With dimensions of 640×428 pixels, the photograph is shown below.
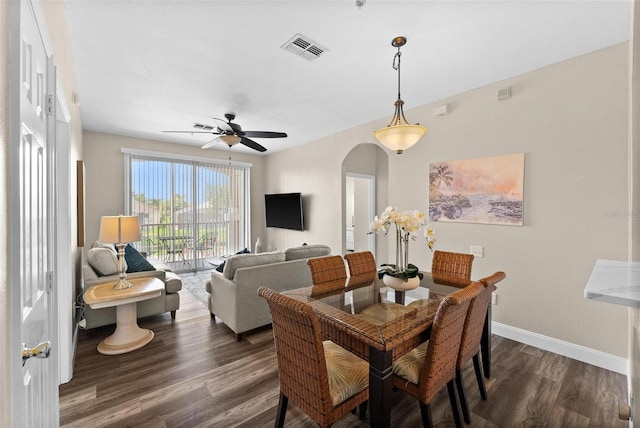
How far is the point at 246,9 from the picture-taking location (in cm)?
196

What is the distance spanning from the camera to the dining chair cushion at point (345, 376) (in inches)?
57.6

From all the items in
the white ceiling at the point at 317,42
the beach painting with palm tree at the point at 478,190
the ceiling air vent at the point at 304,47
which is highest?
the white ceiling at the point at 317,42

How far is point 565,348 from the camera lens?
104 inches

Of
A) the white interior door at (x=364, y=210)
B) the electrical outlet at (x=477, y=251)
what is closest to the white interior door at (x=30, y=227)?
the electrical outlet at (x=477, y=251)

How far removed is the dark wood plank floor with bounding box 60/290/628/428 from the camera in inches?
73.5

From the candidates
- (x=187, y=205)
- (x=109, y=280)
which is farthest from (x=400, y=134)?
(x=187, y=205)

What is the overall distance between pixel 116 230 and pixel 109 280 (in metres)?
0.75

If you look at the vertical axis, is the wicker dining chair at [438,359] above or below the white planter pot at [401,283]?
below

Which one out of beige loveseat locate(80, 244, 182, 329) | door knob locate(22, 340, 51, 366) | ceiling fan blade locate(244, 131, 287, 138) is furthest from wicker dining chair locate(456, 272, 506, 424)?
beige loveseat locate(80, 244, 182, 329)

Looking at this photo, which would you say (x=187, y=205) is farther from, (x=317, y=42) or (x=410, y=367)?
(x=410, y=367)

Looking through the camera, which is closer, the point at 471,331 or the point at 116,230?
the point at 471,331

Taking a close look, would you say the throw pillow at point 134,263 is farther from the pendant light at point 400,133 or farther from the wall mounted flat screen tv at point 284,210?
the pendant light at point 400,133

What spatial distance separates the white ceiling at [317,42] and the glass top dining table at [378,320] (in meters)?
2.03

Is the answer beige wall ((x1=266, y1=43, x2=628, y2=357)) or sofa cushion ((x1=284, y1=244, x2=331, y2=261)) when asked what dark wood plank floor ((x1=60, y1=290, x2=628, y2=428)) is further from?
sofa cushion ((x1=284, y1=244, x2=331, y2=261))
